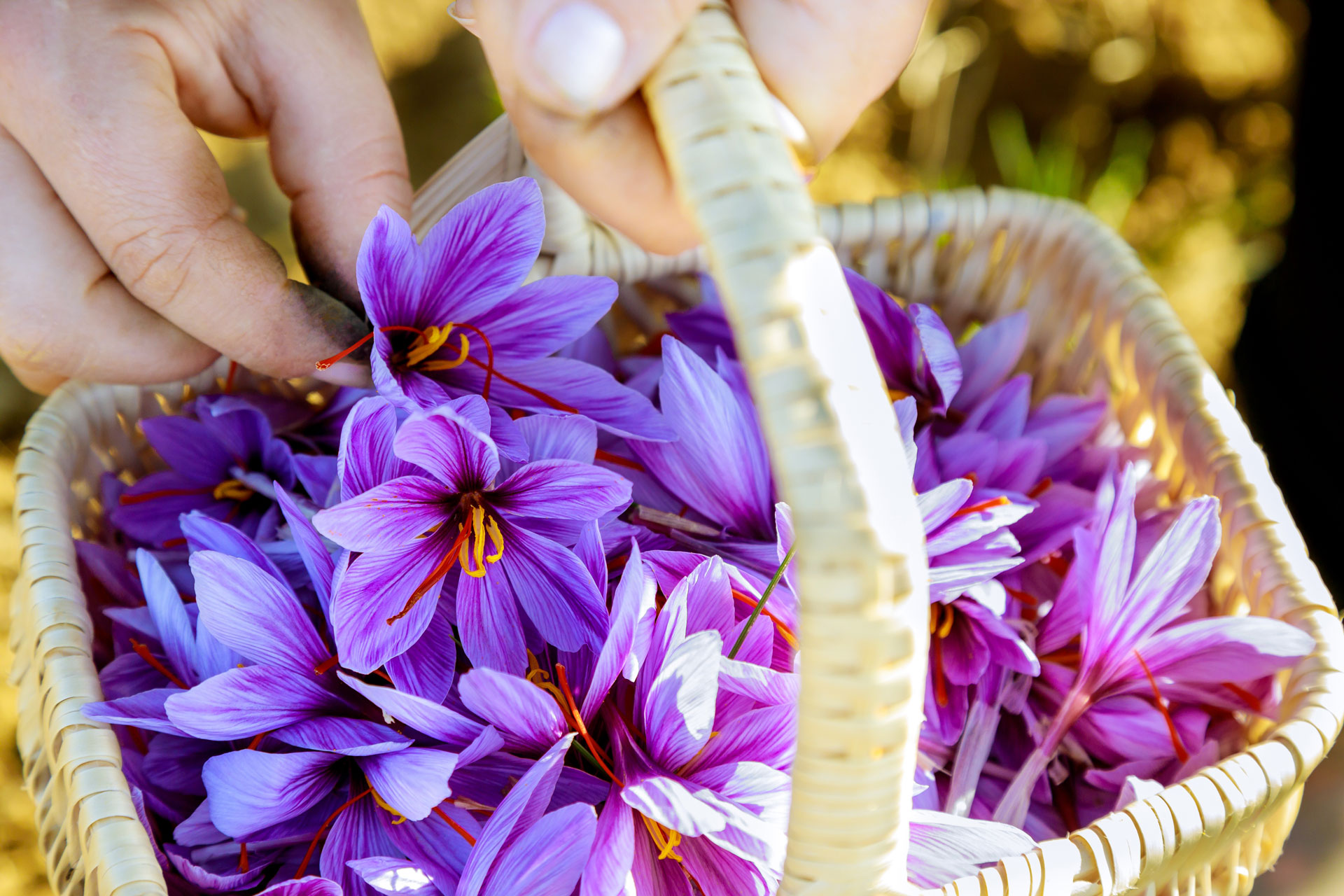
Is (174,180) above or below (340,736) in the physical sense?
above

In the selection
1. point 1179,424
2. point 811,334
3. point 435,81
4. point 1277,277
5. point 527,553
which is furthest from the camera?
point 435,81

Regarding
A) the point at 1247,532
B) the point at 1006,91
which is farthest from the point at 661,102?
the point at 1006,91

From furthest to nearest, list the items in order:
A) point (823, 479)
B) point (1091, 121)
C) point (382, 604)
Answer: point (1091, 121) → point (382, 604) → point (823, 479)

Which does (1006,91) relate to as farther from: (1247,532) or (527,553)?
(527,553)

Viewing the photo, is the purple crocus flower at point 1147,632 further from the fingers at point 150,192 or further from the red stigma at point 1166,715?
the fingers at point 150,192

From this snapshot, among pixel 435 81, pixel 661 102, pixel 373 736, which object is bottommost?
pixel 373 736

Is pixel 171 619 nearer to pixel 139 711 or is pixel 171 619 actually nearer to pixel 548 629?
pixel 139 711

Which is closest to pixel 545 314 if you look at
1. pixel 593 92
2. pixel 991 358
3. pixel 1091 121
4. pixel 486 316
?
pixel 486 316
